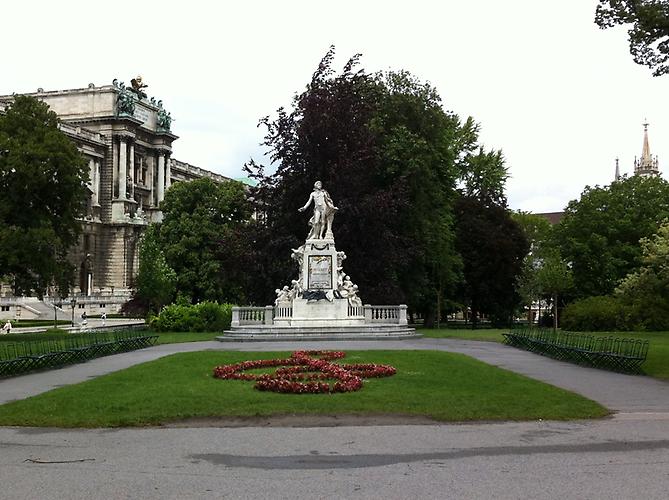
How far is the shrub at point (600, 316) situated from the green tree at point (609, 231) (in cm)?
835

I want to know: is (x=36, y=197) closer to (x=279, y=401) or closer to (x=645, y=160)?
(x=279, y=401)

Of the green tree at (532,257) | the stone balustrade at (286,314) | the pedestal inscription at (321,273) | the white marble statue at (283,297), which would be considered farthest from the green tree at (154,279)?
the green tree at (532,257)

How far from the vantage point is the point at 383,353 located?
23.2 m

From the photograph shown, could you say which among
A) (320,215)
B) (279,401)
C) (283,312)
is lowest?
(279,401)

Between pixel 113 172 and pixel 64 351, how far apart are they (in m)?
78.9

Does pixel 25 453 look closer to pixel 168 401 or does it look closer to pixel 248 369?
pixel 168 401

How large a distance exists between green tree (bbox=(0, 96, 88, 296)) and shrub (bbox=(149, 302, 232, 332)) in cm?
583

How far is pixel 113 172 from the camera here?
317ft

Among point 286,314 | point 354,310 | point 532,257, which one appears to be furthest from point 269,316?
point 532,257

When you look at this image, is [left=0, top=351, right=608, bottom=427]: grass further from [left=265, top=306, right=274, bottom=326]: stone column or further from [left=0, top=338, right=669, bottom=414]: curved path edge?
[left=265, top=306, right=274, bottom=326]: stone column

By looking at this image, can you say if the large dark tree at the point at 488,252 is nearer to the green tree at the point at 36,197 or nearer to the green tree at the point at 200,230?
the green tree at the point at 200,230

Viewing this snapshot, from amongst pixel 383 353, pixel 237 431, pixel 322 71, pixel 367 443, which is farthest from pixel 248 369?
pixel 322 71

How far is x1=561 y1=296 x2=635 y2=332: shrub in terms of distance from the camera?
150ft

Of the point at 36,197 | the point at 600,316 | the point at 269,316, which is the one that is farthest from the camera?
the point at 600,316
